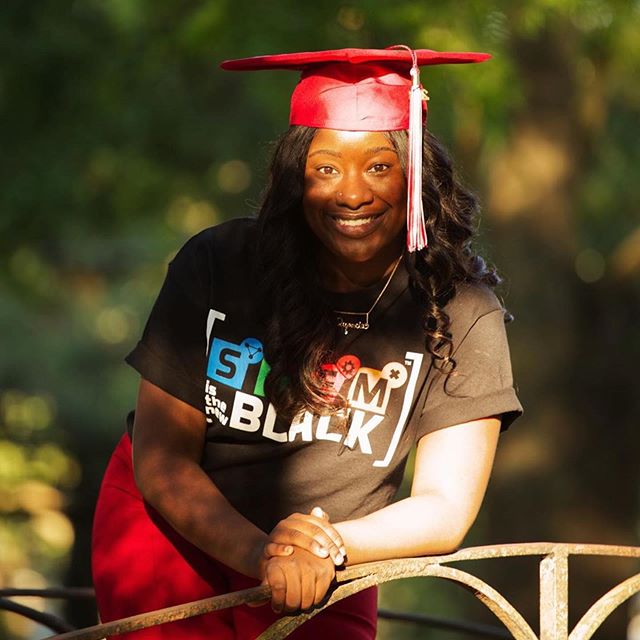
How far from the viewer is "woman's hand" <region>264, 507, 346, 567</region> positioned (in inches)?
78.0

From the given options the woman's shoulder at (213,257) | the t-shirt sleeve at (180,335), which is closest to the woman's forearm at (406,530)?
the t-shirt sleeve at (180,335)

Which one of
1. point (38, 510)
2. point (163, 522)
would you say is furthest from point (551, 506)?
point (38, 510)

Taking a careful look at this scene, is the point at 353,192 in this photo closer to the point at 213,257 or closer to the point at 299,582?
the point at 213,257

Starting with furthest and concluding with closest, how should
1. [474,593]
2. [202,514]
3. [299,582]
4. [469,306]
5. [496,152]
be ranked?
[496,152] < [469,306] < [202,514] < [474,593] < [299,582]

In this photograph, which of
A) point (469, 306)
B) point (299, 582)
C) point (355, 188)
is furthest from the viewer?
point (469, 306)

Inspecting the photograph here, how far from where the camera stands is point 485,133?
5.38 meters

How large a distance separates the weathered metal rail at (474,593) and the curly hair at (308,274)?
42cm

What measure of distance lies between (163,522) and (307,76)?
35.2 inches

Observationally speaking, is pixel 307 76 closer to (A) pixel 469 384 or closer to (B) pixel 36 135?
(A) pixel 469 384

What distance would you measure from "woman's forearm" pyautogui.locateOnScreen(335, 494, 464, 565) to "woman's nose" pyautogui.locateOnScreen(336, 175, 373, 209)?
0.53m

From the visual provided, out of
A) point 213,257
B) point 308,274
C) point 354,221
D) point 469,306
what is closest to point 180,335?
point 213,257

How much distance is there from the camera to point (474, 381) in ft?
7.80

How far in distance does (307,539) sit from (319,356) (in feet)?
1.67

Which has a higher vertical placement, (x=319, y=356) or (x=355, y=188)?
(x=355, y=188)
